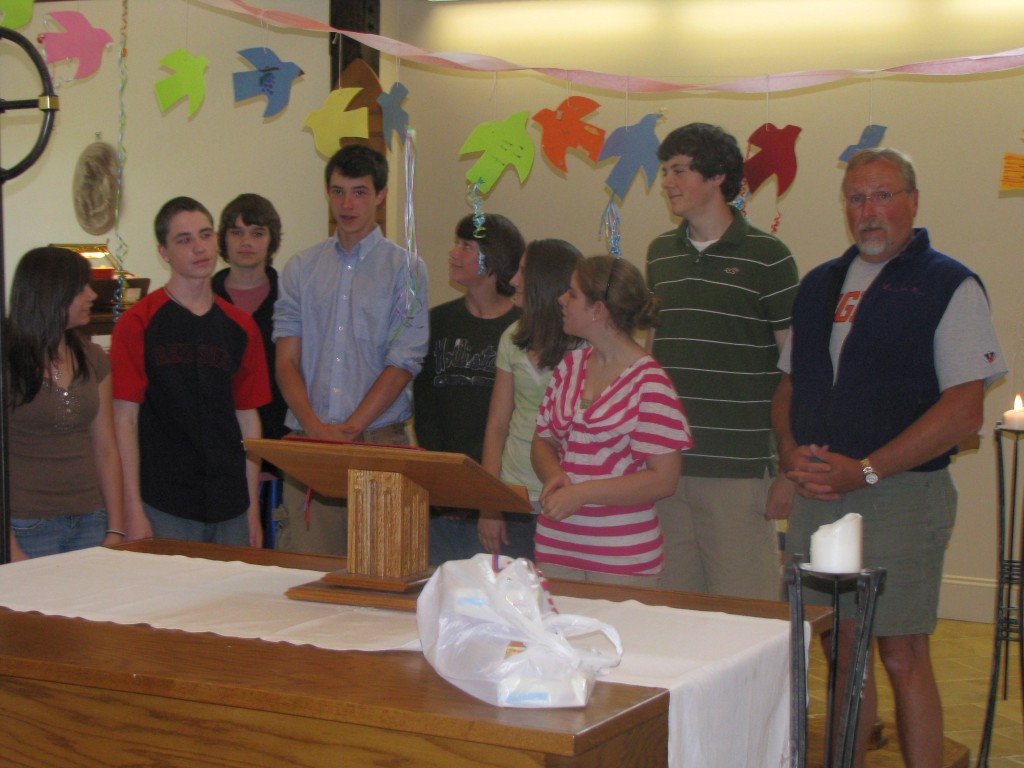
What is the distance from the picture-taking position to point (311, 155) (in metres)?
5.97

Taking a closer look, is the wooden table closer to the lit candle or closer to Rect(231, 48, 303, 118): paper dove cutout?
the lit candle

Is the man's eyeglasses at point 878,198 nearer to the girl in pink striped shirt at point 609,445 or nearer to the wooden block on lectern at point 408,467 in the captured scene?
the girl in pink striped shirt at point 609,445

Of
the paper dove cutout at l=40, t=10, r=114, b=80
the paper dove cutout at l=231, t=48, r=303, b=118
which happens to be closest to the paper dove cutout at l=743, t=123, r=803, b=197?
the paper dove cutout at l=231, t=48, r=303, b=118

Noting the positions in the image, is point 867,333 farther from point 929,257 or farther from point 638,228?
point 638,228

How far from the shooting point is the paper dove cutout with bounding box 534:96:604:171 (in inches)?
155

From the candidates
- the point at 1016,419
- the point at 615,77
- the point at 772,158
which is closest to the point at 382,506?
the point at 1016,419

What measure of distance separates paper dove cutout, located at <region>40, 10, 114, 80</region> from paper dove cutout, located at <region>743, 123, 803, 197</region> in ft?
7.43

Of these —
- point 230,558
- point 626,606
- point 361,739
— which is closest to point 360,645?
point 361,739

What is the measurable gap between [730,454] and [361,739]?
1979mm

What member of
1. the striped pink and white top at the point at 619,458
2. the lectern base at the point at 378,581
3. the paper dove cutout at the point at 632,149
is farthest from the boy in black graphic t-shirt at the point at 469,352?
the lectern base at the point at 378,581

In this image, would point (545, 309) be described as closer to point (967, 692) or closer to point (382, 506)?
point (382, 506)

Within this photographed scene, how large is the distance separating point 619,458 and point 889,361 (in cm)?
70

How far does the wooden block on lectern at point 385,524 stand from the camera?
6.73 feet

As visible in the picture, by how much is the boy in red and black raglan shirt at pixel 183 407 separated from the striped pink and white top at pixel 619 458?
1.08m
